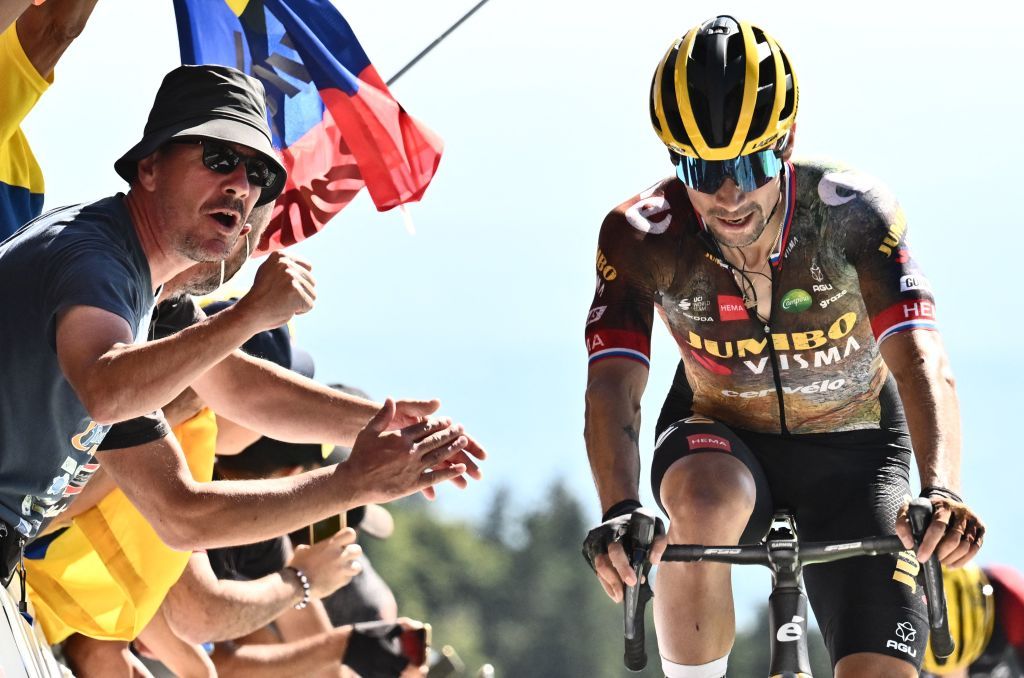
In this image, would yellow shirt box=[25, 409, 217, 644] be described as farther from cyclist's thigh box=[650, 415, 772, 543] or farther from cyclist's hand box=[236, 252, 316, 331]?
cyclist's thigh box=[650, 415, 772, 543]

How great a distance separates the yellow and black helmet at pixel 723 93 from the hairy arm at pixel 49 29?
85.1 inches

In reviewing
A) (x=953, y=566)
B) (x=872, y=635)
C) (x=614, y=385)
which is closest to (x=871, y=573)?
(x=872, y=635)

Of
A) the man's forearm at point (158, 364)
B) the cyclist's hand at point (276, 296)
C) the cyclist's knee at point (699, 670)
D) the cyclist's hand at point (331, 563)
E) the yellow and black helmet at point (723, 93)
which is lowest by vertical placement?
the cyclist's knee at point (699, 670)

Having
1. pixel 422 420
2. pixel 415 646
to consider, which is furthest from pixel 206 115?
pixel 415 646

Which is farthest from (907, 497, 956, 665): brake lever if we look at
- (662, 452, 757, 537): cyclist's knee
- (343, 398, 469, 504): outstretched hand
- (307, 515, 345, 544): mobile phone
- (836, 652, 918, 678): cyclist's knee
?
(307, 515, 345, 544): mobile phone

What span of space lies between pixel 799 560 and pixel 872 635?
40 cm

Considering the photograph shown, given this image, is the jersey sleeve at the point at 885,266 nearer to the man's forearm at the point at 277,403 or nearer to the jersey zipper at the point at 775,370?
the jersey zipper at the point at 775,370

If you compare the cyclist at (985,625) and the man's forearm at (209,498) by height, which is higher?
the man's forearm at (209,498)

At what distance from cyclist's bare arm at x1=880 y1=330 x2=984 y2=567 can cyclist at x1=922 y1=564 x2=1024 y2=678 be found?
1.92 metres

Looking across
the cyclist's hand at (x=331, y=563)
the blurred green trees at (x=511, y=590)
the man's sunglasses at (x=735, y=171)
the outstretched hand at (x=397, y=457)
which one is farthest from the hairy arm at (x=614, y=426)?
the blurred green trees at (x=511, y=590)

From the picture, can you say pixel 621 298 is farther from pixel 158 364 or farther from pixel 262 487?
pixel 158 364

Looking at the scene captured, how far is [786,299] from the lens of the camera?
557cm

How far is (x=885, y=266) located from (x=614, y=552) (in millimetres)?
1392

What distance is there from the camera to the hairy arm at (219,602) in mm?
7055
